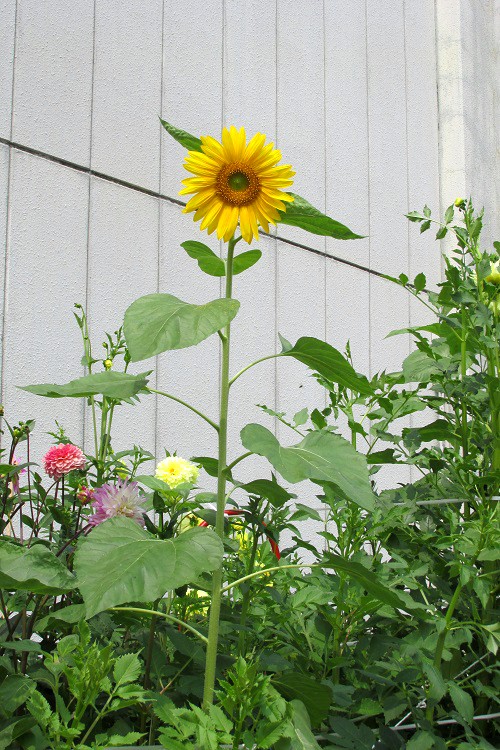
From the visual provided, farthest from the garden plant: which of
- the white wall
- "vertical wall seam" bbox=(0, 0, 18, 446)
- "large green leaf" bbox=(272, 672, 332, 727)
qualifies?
the white wall

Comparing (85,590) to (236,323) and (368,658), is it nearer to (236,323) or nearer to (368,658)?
(368,658)

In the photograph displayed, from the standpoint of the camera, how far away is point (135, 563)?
81cm

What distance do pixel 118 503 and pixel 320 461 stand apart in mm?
350

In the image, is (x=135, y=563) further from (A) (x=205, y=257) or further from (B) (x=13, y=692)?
(A) (x=205, y=257)

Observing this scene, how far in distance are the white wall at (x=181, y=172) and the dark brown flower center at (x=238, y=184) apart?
0.99 metres

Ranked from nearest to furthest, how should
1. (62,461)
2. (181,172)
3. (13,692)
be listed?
(13,692) < (62,461) < (181,172)

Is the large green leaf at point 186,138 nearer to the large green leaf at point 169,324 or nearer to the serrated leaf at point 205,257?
the serrated leaf at point 205,257

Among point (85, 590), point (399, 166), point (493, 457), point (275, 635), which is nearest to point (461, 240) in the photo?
point (493, 457)

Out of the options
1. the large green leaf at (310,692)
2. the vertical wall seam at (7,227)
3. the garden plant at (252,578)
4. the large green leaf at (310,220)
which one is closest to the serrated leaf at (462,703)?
the garden plant at (252,578)

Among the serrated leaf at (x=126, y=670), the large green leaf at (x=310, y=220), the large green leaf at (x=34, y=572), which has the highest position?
the large green leaf at (x=310, y=220)

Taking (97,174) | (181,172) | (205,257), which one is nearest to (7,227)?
(97,174)

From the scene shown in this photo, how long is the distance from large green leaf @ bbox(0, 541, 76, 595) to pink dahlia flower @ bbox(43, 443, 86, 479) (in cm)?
30

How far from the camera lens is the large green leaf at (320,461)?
84cm

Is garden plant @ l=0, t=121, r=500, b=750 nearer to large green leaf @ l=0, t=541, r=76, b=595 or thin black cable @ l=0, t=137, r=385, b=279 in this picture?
large green leaf @ l=0, t=541, r=76, b=595
